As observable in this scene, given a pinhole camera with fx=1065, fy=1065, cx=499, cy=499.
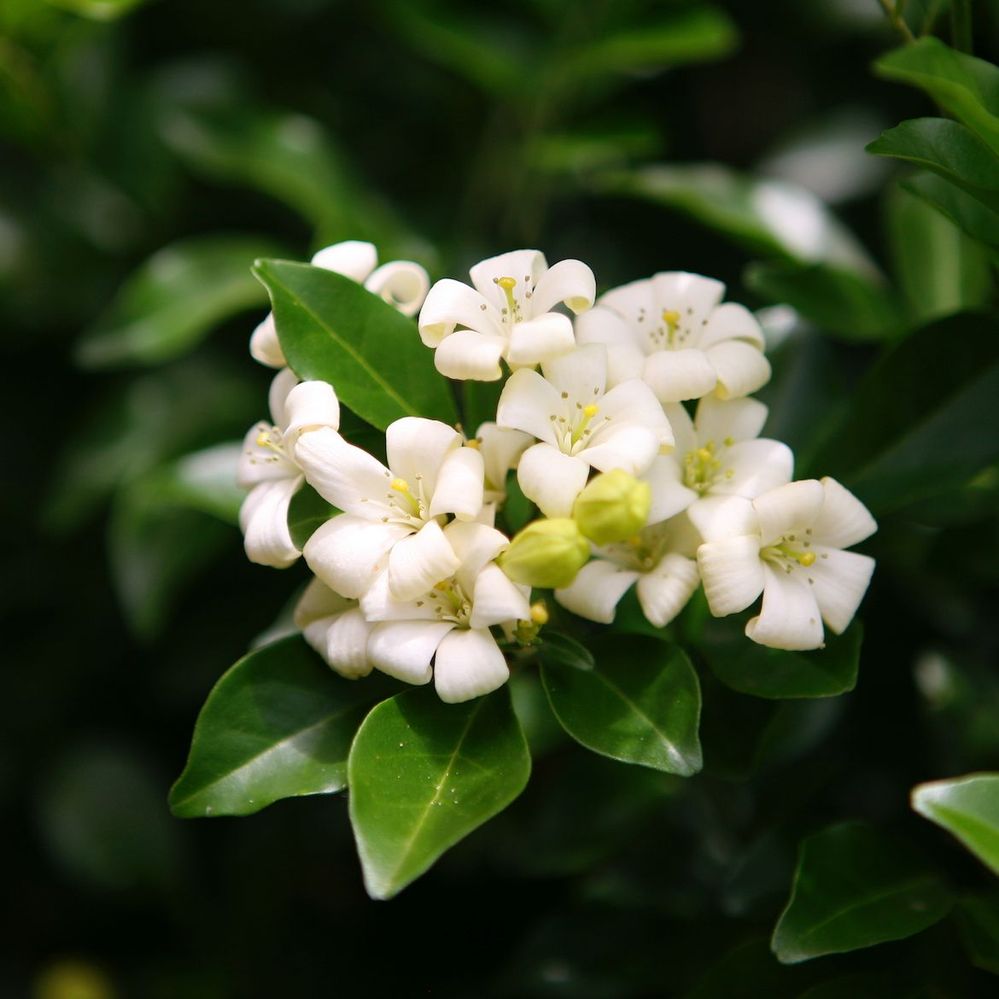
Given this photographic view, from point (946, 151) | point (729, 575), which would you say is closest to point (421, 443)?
point (729, 575)

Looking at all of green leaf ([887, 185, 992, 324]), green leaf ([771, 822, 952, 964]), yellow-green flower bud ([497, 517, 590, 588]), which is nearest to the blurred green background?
green leaf ([887, 185, 992, 324])

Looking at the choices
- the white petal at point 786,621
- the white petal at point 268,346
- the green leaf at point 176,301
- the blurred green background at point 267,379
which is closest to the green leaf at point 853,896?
the blurred green background at point 267,379

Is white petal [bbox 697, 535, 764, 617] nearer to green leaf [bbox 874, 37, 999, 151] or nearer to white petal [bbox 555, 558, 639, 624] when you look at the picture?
white petal [bbox 555, 558, 639, 624]

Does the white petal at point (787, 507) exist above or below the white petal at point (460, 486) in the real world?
above

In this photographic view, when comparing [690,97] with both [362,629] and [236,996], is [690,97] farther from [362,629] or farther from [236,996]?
[236,996]

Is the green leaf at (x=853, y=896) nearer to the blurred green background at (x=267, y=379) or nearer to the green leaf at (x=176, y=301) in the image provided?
the blurred green background at (x=267, y=379)

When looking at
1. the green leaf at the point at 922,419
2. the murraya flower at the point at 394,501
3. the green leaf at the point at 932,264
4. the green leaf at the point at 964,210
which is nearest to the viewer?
the murraya flower at the point at 394,501

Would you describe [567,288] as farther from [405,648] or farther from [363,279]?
[405,648]
